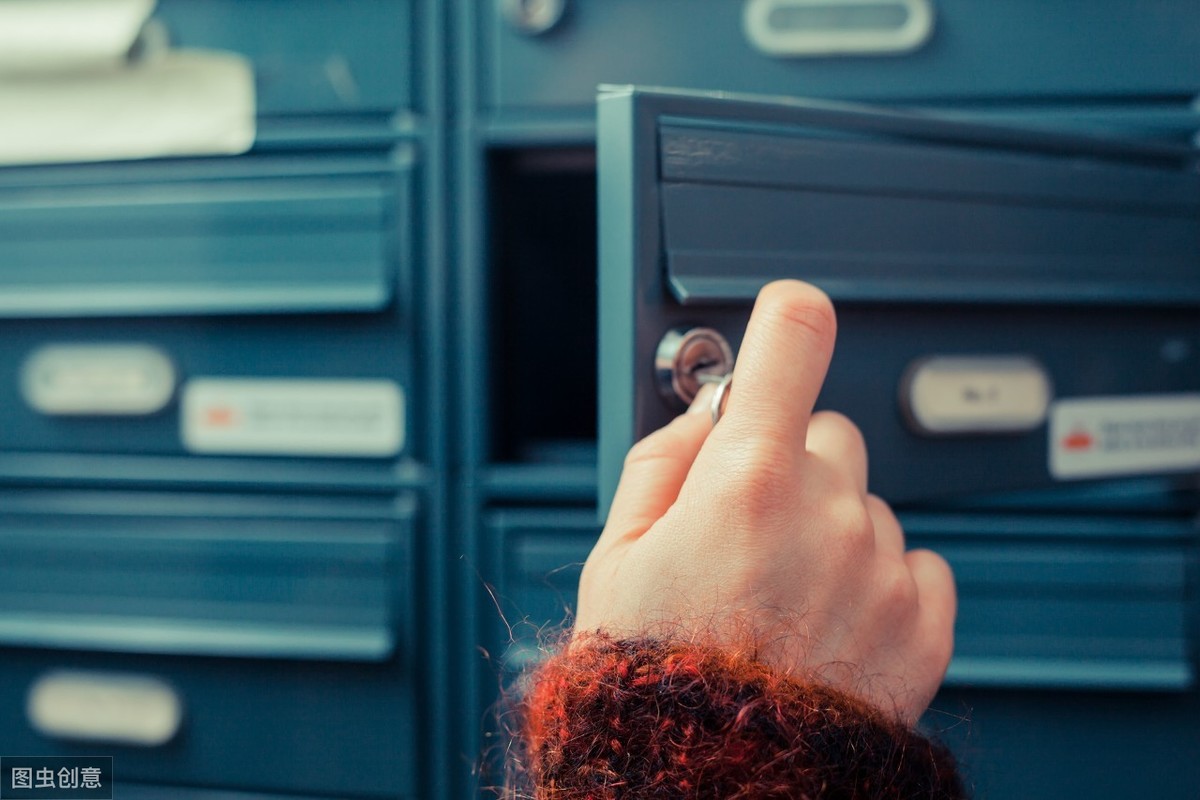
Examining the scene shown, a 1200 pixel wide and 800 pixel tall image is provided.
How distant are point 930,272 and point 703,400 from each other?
179 mm

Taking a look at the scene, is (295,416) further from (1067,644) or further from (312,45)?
(1067,644)

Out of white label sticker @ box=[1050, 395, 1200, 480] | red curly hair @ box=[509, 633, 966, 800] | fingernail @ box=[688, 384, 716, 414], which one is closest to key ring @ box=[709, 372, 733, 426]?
fingernail @ box=[688, 384, 716, 414]

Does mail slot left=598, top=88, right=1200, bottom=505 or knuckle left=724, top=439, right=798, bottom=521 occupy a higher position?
mail slot left=598, top=88, right=1200, bottom=505

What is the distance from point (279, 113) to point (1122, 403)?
68 cm

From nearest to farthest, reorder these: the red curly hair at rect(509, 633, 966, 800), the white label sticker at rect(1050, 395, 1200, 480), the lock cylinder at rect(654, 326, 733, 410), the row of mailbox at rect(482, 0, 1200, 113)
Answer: the red curly hair at rect(509, 633, 966, 800), the lock cylinder at rect(654, 326, 733, 410), the white label sticker at rect(1050, 395, 1200, 480), the row of mailbox at rect(482, 0, 1200, 113)

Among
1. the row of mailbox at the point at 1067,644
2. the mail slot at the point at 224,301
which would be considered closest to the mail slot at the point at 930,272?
the row of mailbox at the point at 1067,644

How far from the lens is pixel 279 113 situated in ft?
2.66

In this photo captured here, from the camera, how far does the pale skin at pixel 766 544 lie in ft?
1.25

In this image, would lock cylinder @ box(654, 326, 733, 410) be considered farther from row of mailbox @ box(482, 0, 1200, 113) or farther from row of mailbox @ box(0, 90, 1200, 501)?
row of mailbox @ box(482, 0, 1200, 113)

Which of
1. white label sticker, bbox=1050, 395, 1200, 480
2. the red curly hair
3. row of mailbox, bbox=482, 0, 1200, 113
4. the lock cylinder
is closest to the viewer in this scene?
the red curly hair

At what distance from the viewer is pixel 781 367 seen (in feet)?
1.29

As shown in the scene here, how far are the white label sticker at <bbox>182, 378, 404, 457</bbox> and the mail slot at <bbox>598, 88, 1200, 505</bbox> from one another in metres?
0.38

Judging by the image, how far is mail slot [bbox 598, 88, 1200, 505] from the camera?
0.46m

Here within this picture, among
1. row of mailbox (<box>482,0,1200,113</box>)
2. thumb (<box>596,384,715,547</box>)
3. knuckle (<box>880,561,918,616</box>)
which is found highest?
row of mailbox (<box>482,0,1200,113</box>)
